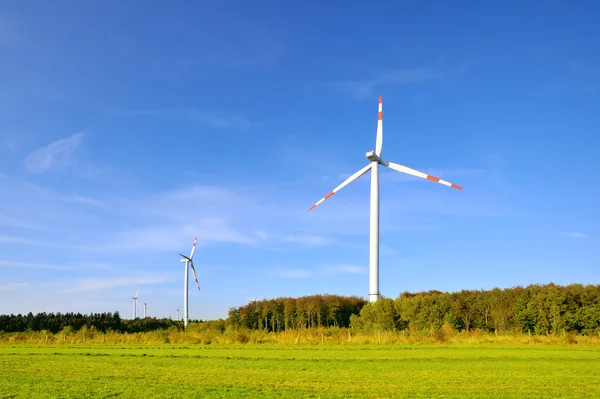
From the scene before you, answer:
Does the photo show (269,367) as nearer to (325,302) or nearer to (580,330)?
(580,330)

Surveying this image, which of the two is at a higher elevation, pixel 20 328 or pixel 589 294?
pixel 589 294

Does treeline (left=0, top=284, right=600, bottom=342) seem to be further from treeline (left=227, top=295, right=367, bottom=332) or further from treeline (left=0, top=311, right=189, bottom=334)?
treeline (left=227, top=295, right=367, bottom=332)

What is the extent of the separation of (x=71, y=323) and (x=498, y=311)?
Result: 206 feet

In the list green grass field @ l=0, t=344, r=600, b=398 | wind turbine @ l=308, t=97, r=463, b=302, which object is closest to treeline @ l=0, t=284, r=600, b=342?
wind turbine @ l=308, t=97, r=463, b=302

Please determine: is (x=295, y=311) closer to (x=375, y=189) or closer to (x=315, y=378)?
(x=375, y=189)

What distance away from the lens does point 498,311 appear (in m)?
62.4

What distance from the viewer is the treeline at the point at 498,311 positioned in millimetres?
56219

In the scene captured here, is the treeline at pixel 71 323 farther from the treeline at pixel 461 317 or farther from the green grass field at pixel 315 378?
the green grass field at pixel 315 378

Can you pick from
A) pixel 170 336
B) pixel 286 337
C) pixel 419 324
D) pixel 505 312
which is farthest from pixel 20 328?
pixel 505 312

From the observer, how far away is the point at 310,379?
2148 cm

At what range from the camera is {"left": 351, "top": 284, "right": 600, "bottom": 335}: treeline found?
56219 mm

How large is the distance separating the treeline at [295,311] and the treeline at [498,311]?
1385 inches

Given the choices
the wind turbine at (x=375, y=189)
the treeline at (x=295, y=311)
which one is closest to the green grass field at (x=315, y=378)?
the wind turbine at (x=375, y=189)

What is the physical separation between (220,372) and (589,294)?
44.6 meters
